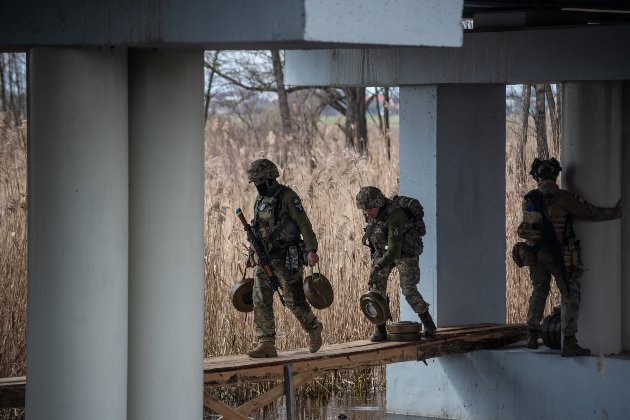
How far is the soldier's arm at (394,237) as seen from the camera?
9133mm

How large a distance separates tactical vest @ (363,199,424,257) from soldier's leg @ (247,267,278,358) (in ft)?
2.98

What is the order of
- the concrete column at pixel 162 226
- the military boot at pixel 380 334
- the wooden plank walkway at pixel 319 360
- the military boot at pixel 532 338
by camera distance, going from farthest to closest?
the military boot at pixel 532 338 → the military boot at pixel 380 334 → the wooden plank walkway at pixel 319 360 → the concrete column at pixel 162 226

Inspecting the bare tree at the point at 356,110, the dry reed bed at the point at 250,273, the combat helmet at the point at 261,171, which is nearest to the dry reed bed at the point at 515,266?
the dry reed bed at the point at 250,273

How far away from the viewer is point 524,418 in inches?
382

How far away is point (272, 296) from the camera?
877 centimetres

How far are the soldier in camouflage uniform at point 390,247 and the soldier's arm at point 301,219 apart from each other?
2.15ft

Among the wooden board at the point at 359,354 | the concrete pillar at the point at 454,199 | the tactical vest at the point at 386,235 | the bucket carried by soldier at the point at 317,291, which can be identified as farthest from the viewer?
the concrete pillar at the point at 454,199

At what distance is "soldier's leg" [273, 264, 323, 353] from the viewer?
8.65 metres

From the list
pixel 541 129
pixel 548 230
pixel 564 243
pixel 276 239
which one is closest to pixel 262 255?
pixel 276 239

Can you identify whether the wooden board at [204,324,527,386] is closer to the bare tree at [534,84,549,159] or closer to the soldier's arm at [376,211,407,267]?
the soldier's arm at [376,211,407,267]

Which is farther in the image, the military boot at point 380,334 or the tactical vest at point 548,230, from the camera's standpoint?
the military boot at point 380,334

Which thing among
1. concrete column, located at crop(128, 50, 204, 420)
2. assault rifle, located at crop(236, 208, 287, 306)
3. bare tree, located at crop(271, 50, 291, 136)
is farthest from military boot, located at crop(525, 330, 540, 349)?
bare tree, located at crop(271, 50, 291, 136)

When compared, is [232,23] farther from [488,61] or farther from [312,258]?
[488,61]

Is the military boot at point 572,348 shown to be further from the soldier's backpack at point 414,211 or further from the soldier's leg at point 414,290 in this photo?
the soldier's backpack at point 414,211
